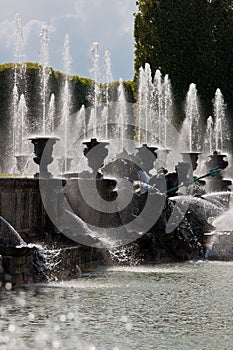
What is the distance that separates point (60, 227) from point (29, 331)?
6882 millimetres

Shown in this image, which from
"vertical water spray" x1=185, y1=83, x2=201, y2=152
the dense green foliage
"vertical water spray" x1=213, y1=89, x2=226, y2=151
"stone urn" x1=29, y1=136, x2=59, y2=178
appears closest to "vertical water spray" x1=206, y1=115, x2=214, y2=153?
"vertical water spray" x1=213, y1=89, x2=226, y2=151

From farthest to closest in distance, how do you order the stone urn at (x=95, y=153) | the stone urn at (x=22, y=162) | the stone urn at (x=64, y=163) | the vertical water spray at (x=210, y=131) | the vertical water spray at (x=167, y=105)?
the vertical water spray at (x=210, y=131), the vertical water spray at (x=167, y=105), the stone urn at (x=64, y=163), the stone urn at (x=22, y=162), the stone urn at (x=95, y=153)

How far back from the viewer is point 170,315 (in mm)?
8141

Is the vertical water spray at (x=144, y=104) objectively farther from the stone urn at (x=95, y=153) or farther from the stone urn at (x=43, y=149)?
the stone urn at (x=43, y=149)

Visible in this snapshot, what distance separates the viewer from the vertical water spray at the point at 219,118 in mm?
29906

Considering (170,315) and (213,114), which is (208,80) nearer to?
(213,114)

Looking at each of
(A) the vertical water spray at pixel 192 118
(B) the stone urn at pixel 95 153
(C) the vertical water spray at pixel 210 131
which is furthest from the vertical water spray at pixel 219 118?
(B) the stone urn at pixel 95 153

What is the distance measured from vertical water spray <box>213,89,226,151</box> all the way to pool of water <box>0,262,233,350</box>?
1883 centimetres

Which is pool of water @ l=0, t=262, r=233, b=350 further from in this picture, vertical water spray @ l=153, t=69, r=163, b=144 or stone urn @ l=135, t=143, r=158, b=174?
vertical water spray @ l=153, t=69, r=163, b=144

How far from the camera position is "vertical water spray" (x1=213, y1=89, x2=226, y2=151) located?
98.1 ft

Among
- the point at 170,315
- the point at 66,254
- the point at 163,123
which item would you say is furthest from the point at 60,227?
the point at 163,123

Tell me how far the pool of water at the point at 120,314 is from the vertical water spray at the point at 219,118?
1883 cm

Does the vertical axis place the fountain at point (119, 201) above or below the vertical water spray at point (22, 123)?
below

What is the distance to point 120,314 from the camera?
318 inches
